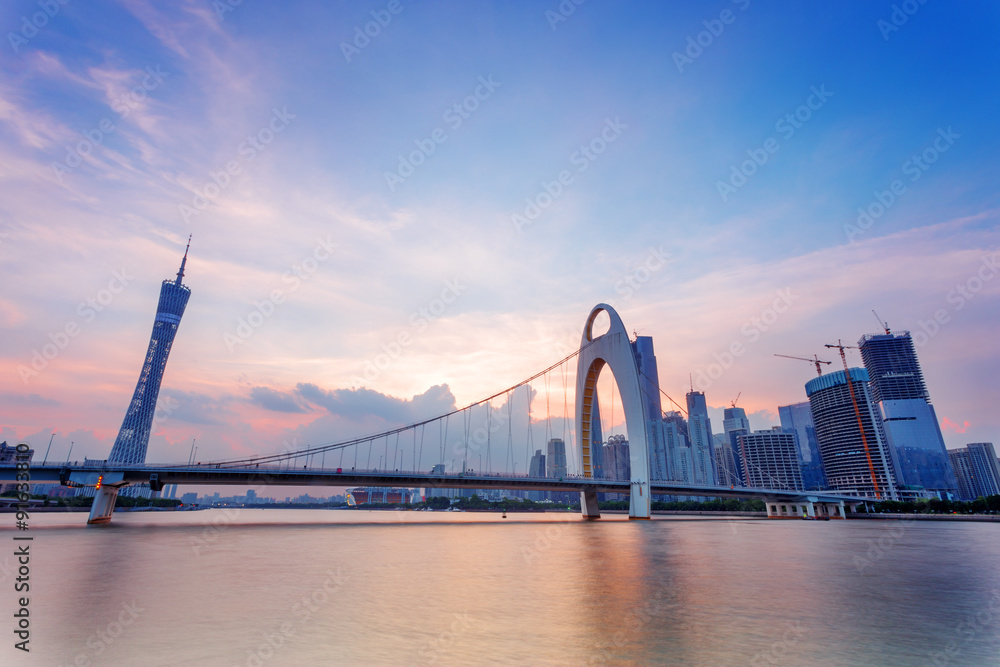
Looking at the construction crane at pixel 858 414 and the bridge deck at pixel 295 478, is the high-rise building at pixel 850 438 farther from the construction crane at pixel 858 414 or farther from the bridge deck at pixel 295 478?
the bridge deck at pixel 295 478

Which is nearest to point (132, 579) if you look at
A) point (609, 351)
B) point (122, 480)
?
point (122, 480)

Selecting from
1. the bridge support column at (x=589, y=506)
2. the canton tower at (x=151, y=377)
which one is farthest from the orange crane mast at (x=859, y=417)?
the canton tower at (x=151, y=377)

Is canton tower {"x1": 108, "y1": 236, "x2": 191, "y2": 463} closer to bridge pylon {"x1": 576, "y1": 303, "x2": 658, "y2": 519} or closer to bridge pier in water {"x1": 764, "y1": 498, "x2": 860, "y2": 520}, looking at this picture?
bridge pylon {"x1": 576, "y1": 303, "x2": 658, "y2": 519}

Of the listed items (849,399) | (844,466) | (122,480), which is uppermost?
(849,399)

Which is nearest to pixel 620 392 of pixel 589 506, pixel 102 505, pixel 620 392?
pixel 620 392

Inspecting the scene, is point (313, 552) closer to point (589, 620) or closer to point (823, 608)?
point (589, 620)

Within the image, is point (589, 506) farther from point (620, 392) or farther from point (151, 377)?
point (151, 377)
